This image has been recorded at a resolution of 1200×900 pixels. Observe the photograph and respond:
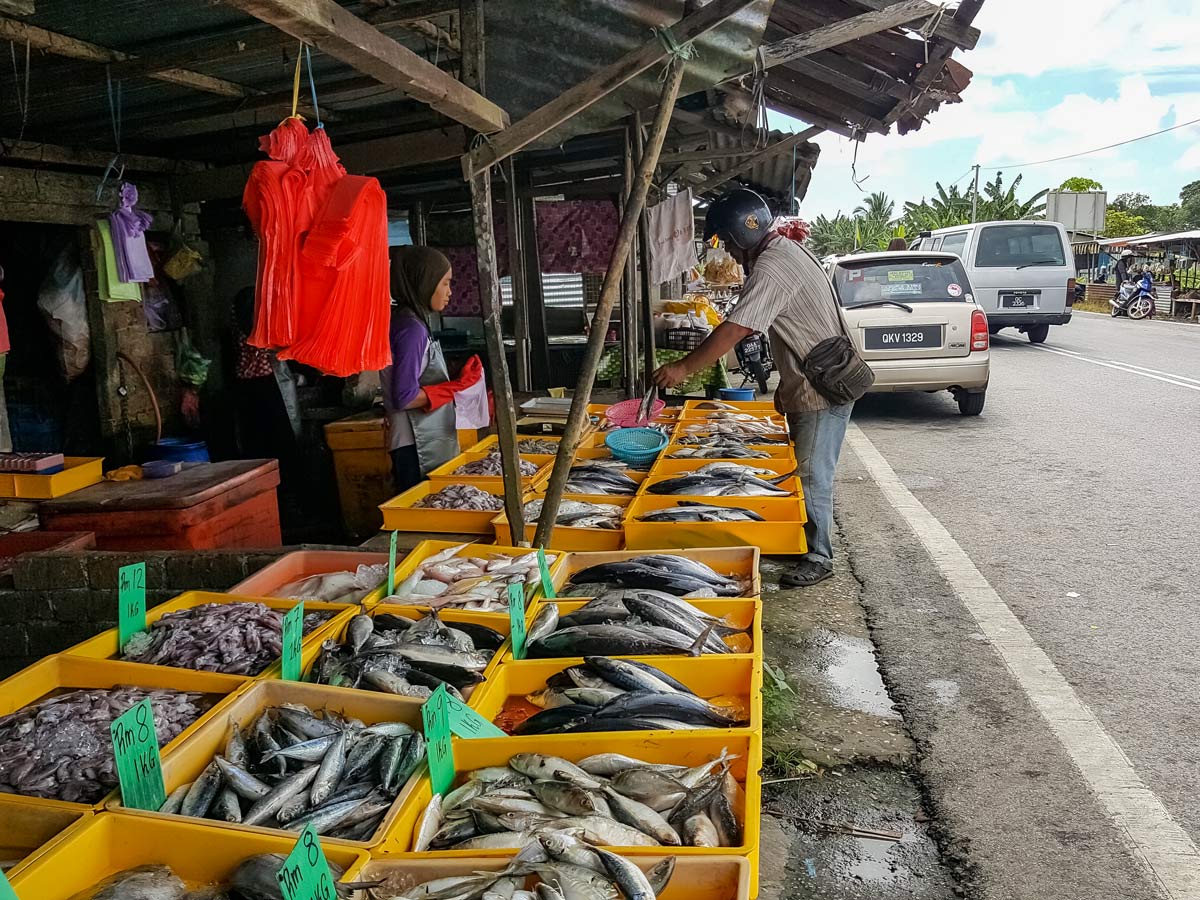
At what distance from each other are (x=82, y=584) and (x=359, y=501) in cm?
302

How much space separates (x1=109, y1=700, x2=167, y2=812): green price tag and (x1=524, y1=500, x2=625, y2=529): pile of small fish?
8.27 ft

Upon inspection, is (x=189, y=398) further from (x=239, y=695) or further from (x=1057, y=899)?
(x=1057, y=899)

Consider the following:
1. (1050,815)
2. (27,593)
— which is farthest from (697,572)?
(27,593)

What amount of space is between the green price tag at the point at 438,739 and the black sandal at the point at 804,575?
3.55m

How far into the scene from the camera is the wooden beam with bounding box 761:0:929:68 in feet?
22.1

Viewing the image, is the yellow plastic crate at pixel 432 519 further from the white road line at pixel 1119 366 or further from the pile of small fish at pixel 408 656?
the white road line at pixel 1119 366

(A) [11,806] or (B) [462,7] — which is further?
(B) [462,7]

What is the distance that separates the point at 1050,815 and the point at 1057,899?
1.58 ft

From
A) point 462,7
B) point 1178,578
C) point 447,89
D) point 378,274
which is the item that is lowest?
point 1178,578

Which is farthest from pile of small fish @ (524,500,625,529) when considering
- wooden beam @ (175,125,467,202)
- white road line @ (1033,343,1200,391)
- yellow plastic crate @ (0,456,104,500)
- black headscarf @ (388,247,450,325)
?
white road line @ (1033,343,1200,391)

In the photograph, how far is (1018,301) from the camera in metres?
18.1

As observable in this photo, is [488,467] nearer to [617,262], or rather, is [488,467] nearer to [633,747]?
[617,262]

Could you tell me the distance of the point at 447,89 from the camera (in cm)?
321

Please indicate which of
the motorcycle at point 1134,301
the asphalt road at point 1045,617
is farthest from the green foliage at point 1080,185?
the asphalt road at point 1045,617
